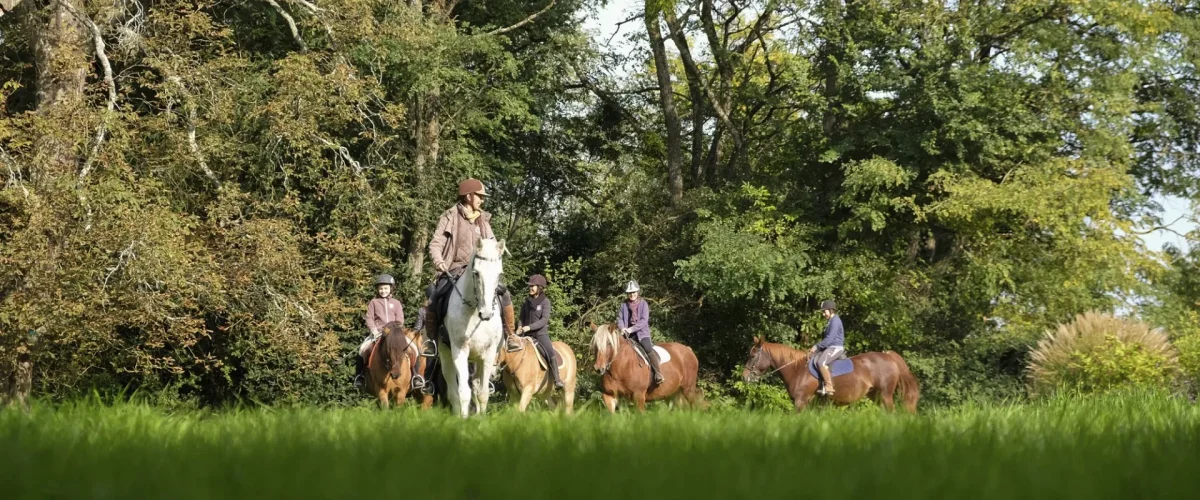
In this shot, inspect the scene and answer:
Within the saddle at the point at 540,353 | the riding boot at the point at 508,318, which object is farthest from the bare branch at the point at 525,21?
the riding boot at the point at 508,318

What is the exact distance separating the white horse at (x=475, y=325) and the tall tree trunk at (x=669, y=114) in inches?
776

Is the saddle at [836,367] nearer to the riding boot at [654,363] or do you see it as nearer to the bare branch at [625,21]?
the riding boot at [654,363]

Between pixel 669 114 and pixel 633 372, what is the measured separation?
594 inches

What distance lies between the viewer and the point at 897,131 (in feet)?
88.6

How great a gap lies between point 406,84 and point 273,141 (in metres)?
3.47

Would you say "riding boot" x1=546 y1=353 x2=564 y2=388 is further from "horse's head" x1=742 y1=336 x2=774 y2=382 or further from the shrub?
the shrub

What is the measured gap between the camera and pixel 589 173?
32.8 metres

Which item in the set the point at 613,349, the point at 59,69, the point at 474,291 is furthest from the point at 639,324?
the point at 59,69

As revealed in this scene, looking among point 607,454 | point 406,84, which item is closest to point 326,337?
point 406,84

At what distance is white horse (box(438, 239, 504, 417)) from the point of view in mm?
10859

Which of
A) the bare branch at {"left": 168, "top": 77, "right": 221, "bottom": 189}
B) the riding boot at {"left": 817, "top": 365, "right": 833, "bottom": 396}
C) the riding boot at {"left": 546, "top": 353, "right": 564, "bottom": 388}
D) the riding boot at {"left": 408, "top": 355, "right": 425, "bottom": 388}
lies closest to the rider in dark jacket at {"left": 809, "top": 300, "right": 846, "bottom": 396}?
the riding boot at {"left": 817, "top": 365, "right": 833, "bottom": 396}

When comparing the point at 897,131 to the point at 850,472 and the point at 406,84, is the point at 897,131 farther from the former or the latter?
the point at 850,472

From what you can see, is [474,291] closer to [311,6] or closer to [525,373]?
[525,373]

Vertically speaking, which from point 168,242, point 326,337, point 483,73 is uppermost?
point 483,73
